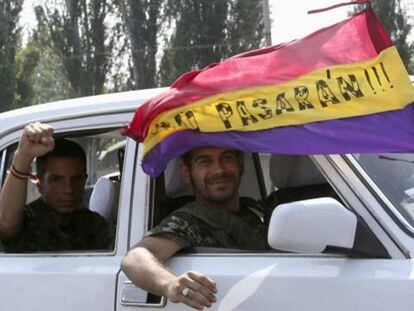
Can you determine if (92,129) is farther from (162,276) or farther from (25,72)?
(25,72)

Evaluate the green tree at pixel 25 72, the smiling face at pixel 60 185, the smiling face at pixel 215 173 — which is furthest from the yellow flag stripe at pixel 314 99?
the green tree at pixel 25 72

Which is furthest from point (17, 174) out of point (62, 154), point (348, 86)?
point (348, 86)

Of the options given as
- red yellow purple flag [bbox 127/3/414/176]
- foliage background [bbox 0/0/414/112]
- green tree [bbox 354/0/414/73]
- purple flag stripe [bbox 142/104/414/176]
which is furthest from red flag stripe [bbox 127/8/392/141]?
foliage background [bbox 0/0/414/112]

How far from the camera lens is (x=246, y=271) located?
8.21ft

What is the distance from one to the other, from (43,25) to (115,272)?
25.0 meters

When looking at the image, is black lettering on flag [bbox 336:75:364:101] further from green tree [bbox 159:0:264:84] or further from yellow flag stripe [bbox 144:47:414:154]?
green tree [bbox 159:0:264:84]

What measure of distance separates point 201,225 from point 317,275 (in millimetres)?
610

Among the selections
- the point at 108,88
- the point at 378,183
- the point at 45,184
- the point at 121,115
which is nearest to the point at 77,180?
the point at 45,184

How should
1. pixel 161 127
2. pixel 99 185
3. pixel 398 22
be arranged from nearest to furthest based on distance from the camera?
1. pixel 161 127
2. pixel 99 185
3. pixel 398 22

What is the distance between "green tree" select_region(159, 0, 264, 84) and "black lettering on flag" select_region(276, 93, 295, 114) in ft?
64.8

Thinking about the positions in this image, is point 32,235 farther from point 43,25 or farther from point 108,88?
point 43,25

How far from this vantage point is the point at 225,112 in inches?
103

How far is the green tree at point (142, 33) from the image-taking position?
2422cm

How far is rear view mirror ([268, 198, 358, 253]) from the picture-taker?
2.24m
